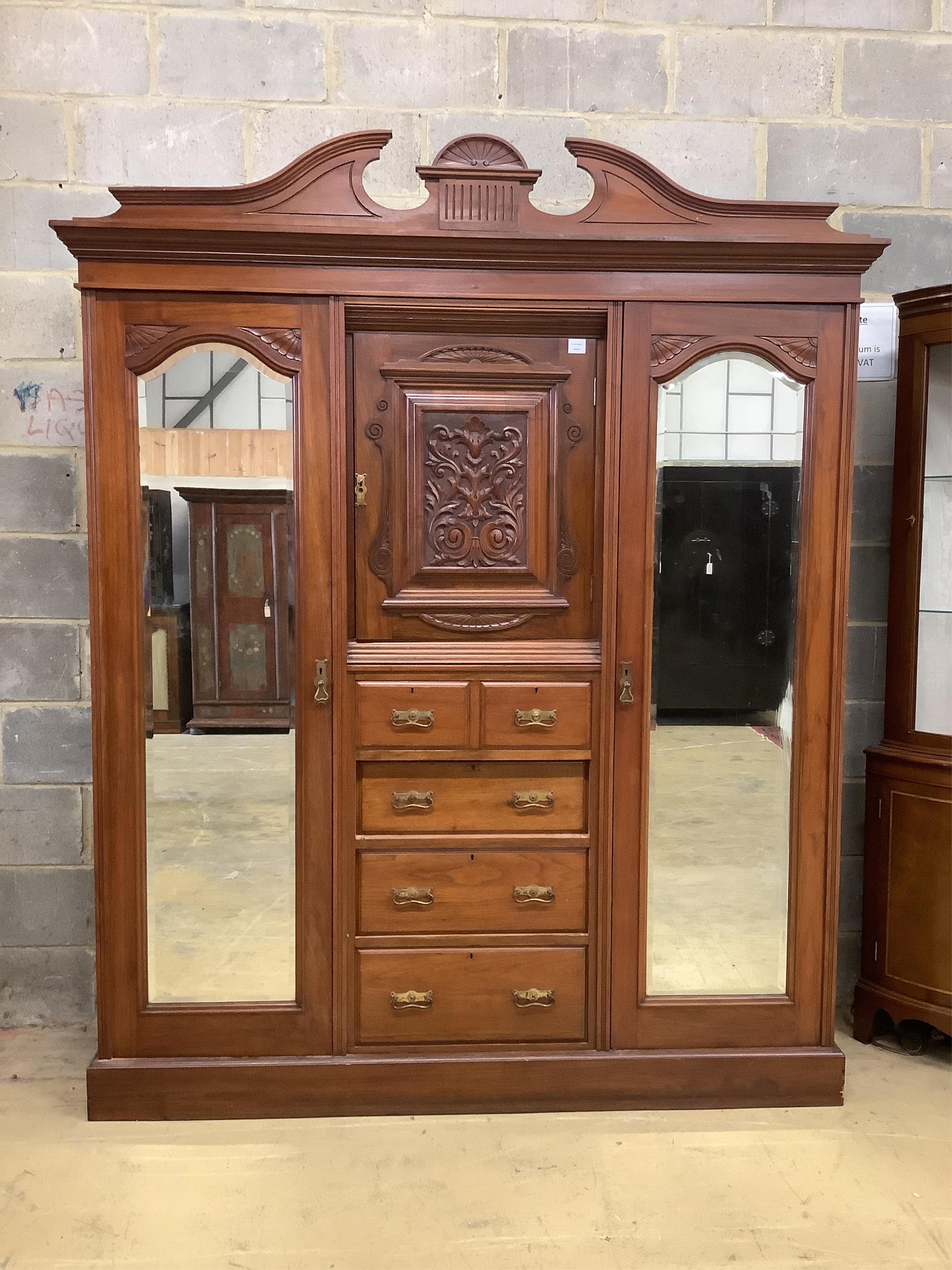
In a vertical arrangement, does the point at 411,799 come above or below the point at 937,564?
below

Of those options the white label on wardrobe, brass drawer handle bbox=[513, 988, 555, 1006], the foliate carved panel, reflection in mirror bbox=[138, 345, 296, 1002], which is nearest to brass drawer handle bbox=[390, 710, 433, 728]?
reflection in mirror bbox=[138, 345, 296, 1002]

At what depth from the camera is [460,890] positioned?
233 cm

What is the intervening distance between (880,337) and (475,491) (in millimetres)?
1384

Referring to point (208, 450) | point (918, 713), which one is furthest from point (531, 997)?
point (208, 450)

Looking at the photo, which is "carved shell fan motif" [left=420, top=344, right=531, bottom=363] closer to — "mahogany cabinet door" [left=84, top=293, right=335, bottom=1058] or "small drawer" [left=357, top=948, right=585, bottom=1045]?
"mahogany cabinet door" [left=84, top=293, right=335, bottom=1058]

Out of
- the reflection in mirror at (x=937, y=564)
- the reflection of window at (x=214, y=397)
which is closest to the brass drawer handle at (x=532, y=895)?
the reflection in mirror at (x=937, y=564)

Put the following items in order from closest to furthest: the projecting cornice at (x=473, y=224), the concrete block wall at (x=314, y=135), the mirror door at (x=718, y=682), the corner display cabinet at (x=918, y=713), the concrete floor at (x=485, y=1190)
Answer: the concrete floor at (x=485, y=1190) < the projecting cornice at (x=473, y=224) < the mirror door at (x=718, y=682) < the corner display cabinet at (x=918, y=713) < the concrete block wall at (x=314, y=135)

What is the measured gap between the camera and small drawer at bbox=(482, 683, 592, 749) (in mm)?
2295

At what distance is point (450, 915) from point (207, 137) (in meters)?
2.19

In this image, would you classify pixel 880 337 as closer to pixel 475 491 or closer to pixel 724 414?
pixel 724 414

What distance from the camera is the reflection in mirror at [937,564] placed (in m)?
2.54

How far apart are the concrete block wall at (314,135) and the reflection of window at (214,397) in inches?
24.3

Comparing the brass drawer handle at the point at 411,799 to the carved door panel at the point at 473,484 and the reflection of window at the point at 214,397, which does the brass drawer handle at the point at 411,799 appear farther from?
the reflection of window at the point at 214,397

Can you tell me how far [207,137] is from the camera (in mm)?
2664
